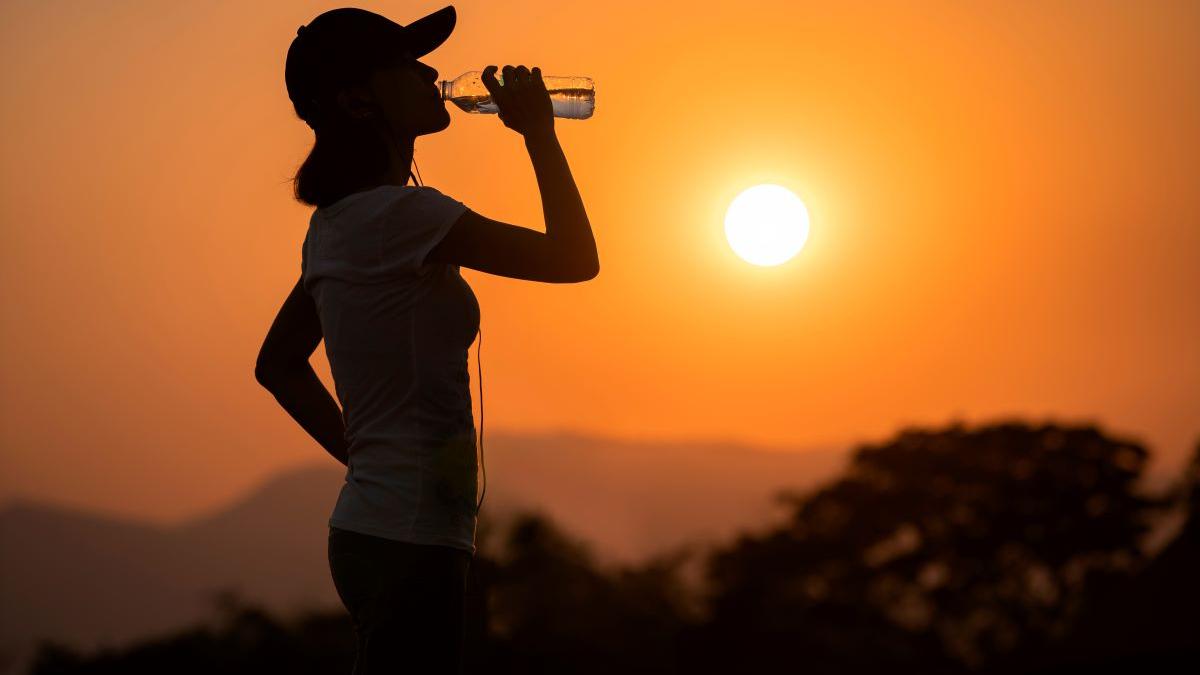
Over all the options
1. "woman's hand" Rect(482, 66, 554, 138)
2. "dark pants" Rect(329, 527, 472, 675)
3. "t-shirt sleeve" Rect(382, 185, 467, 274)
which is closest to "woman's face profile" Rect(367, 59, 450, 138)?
"woman's hand" Rect(482, 66, 554, 138)

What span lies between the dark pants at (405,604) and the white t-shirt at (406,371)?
3 cm

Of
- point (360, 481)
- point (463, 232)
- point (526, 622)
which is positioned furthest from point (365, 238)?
point (526, 622)

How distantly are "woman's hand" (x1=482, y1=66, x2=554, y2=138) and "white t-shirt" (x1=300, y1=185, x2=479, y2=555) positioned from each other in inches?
9.2

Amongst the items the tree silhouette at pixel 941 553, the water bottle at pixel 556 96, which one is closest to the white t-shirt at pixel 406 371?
the water bottle at pixel 556 96

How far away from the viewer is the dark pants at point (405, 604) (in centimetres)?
242

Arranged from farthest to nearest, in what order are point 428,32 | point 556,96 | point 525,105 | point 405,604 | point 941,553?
point 941,553 → point 556,96 → point 428,32 → point 525,105 → point 405,604

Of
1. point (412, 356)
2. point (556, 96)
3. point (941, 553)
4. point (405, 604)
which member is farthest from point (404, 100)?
point (941, 553)

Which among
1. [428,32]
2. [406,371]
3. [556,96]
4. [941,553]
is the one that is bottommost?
[406,371]

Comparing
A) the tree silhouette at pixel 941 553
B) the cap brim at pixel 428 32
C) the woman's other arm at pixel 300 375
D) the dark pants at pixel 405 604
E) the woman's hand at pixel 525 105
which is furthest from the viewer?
the tree silhouette at pixel 941 553

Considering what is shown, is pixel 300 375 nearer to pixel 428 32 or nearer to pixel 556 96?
pixel 428 32

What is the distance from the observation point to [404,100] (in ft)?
8.86

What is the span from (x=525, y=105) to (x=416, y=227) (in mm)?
336

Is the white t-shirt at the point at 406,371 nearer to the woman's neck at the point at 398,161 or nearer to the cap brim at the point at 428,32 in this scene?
the woman's neck at the point at 398,161

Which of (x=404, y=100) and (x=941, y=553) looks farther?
(x=941, y=553)
